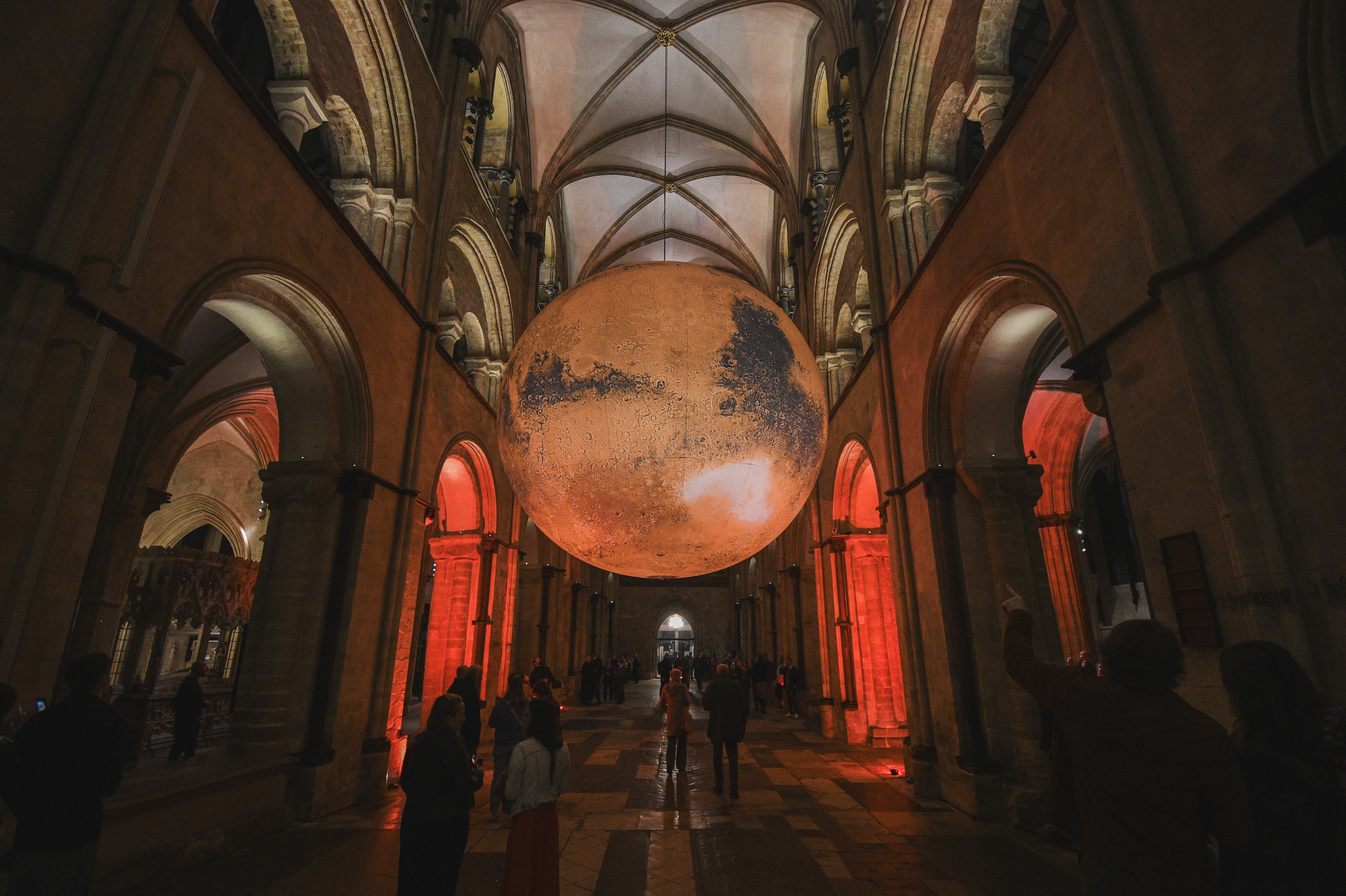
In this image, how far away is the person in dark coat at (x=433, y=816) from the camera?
9.45 feet

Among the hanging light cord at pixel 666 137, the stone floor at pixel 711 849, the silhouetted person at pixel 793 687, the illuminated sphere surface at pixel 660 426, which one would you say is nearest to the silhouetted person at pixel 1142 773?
the illuminated sphere surface at pixel 660 426

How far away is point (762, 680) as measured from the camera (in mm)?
13805

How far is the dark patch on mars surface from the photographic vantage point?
10.9ft

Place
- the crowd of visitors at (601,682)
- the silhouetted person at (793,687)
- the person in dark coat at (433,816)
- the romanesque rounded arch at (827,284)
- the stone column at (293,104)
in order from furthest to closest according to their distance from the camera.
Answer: the crowd of visitors at (601,682) → the silhouetted person at (793,687) → the romanesque rounded arch at (827,284) → the stone column at (293,104) → the person in dark coat at (433,816)

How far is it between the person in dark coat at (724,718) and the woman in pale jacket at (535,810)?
337 cm

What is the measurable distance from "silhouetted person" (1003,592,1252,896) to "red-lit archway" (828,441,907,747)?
8.13 metres

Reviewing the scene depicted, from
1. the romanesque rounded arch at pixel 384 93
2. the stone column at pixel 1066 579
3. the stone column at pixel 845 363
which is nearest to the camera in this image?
the romanesque rounded arch at pixel 384 93

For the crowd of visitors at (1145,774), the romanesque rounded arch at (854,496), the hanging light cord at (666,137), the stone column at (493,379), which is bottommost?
the crowd of visitors at (1145,774)

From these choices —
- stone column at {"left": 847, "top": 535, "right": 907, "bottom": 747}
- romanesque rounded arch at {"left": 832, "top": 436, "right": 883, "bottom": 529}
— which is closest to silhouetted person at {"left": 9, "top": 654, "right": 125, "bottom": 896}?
stone column at {"left": 847, "top": 535, "right": 907, "bottom": 747}

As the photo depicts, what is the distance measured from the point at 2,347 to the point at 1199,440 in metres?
6.06

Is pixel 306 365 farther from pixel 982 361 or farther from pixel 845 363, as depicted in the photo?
pixel 845 363

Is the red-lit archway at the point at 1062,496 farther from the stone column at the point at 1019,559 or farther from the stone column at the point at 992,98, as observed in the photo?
the stone column at the point at 992,98

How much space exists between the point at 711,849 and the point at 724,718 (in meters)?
1.74

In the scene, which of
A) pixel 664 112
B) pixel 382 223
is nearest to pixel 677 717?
pixel 382 223
